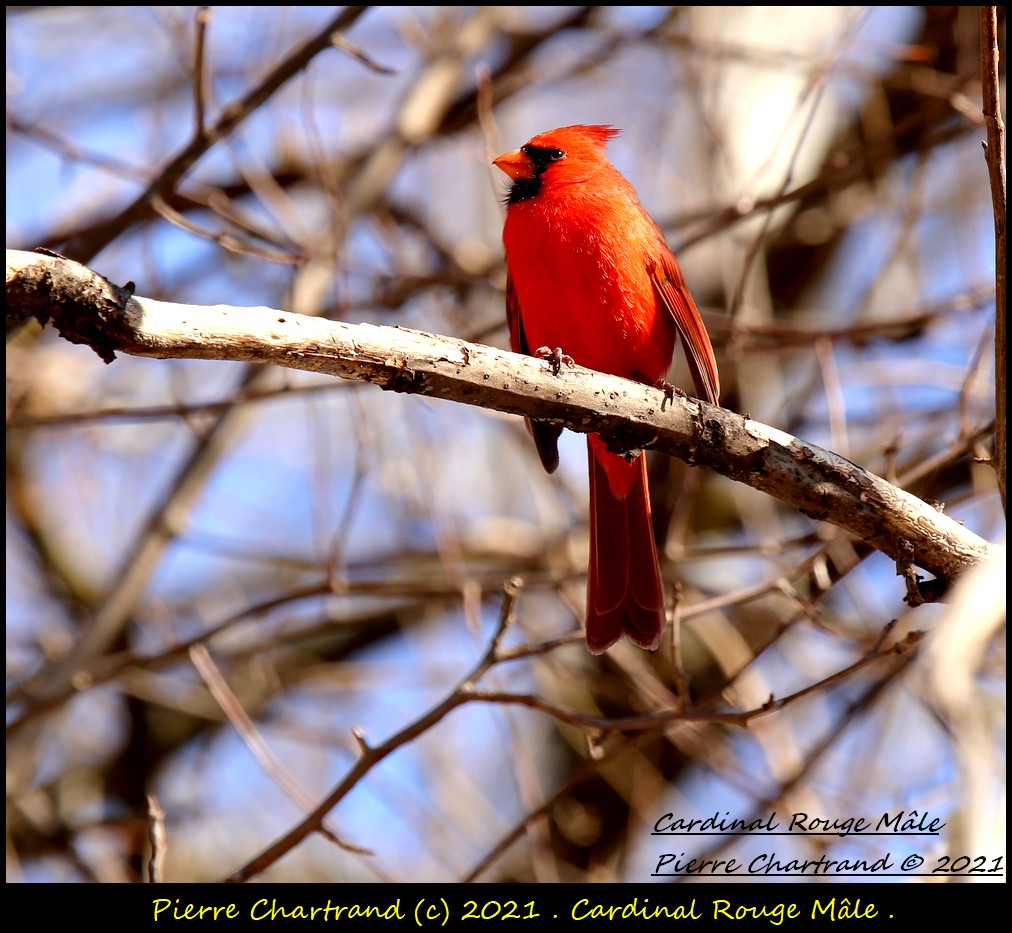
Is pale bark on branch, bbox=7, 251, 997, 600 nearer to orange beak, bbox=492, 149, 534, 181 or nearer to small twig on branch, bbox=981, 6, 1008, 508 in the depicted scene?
small twig on branch, bbox=981, 6, 1008, 508

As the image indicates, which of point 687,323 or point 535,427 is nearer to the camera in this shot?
point 687,323

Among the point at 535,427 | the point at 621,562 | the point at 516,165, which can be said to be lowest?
the point at 621,562

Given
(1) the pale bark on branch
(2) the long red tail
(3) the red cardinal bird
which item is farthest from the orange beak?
(1) the pale bark on branch

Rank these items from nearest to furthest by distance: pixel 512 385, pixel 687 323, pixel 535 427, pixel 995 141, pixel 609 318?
pixel 995 141, pixel 512 385, pixel 609 318, pixel 687 323, pixel 535 427

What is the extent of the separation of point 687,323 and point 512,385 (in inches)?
48.8

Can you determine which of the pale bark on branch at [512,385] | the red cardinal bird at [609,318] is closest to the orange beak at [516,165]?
the red cardinal bird at [609,318]

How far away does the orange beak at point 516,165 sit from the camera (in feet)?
11.9

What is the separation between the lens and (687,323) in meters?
3.40

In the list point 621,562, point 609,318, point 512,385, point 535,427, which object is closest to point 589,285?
point 609,318

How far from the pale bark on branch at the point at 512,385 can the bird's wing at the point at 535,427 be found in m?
1.08

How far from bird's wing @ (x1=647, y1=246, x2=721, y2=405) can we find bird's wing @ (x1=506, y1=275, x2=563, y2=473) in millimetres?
445

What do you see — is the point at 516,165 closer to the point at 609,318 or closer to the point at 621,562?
the point at 609,318
